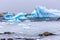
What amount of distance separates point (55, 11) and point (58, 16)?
1.96 meters

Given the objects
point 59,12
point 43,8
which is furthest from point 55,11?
point 43,8

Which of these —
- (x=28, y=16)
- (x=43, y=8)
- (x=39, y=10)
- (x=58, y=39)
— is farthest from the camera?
(x=28, y=16)

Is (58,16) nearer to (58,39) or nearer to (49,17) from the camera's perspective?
(49,17)

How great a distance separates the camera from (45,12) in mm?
33812

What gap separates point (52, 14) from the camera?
117 ft

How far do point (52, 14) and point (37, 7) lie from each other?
12.6ft

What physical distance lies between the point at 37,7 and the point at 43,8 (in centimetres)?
186

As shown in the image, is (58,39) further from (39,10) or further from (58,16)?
(58,16)

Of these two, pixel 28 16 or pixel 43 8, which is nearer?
pixel 43 8

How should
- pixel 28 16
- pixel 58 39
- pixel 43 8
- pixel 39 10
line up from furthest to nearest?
pixel 28 16
pixel 43 8
pixel 39 10
pixel 58 39

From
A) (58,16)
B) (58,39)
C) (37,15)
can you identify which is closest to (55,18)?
(58,16)

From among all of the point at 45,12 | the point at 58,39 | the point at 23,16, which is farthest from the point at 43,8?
the point at 58,39

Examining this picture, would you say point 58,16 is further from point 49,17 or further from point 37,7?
point 37,7

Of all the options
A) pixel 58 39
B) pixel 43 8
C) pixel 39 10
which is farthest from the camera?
pixel 43 8
